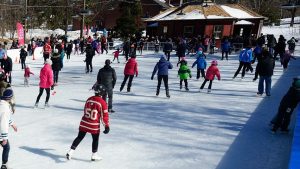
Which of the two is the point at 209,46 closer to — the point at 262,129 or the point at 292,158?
the point at 262,129

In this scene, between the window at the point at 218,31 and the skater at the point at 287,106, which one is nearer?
the skater at the point at 287,106

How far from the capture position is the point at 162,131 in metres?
8.61

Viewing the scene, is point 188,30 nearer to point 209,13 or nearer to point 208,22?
point 208,22

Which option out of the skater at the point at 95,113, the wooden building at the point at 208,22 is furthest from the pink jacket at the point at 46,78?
the wooden building at the point at 208,22

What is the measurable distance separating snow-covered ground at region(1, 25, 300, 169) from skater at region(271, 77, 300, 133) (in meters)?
0.23

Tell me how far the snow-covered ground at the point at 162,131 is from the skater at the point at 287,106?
0.23m

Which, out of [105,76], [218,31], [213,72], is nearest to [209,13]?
[218,31]

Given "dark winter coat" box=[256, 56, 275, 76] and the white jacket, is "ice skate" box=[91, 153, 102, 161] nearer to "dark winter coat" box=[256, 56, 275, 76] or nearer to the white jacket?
the white jacket

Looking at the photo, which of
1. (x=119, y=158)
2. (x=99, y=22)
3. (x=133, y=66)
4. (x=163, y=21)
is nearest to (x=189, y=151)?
(x=119, y=158)

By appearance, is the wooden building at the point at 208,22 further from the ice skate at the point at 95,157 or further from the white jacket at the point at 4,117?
the white jacket at the point at 4,117

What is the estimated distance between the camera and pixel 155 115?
33.2 feet

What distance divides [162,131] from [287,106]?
2.82 m

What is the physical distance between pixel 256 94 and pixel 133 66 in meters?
4.50

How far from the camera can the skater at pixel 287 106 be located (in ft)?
25.3
